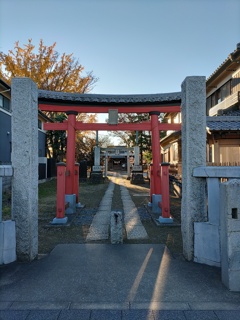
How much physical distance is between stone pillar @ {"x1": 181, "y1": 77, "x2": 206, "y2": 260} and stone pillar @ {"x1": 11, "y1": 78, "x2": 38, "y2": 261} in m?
2.48

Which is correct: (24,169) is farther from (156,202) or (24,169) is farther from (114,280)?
(156,202)

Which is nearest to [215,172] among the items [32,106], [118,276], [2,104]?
[118,276]

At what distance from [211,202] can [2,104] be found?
43.5 ft

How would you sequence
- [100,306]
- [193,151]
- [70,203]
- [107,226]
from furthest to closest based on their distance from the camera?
1. [70,203]
2. [107,226]
3. [193,151]
4. [100,306]

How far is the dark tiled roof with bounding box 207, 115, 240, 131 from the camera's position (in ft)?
32.1

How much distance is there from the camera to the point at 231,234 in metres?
2.58

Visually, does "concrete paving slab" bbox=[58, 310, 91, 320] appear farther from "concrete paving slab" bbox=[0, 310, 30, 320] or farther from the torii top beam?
the torii top beam

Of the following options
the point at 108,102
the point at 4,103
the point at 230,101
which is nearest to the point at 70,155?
the point at 108,102

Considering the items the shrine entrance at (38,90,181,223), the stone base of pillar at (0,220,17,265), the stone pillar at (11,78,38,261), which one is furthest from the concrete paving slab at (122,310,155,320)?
the shrine entrance at (38,90,181,223)

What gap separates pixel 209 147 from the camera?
12203mm

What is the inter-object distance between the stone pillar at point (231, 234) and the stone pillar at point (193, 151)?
2.53 ft

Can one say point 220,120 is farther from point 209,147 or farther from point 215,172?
point 215,172

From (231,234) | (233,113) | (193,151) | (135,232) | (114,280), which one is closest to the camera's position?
(231,234)

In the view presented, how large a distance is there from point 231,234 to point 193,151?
138 centimetres
